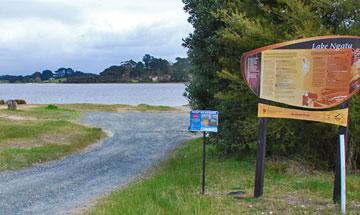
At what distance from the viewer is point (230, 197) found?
9.08m

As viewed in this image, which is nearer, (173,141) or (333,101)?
(333,101)

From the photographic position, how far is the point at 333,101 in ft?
27.9

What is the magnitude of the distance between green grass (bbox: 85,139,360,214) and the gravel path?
793 mm

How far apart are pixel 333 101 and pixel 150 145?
13597 millimetres

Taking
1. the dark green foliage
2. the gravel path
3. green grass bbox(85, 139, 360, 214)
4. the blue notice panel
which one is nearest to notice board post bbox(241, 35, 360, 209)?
green grass bbox(85, 139, 360, 214)

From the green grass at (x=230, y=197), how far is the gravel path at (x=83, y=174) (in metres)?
0.79

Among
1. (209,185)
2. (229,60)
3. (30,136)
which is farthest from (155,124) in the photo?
(209,185)

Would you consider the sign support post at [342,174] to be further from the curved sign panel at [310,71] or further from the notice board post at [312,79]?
the curved sign panel at [310,71]

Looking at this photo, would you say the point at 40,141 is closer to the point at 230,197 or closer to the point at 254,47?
the point at 254,47

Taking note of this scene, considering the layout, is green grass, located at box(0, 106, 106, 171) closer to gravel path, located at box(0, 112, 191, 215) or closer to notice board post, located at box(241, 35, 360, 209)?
gravel path, located at box(0, 112, 191, 215)

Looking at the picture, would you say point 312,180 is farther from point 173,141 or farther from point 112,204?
point 173,141

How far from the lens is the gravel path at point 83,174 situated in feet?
33.3

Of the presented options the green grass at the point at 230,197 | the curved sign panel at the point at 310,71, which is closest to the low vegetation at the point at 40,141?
the green grass at the point at 230,197

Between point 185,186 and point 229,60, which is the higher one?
point 229,60
